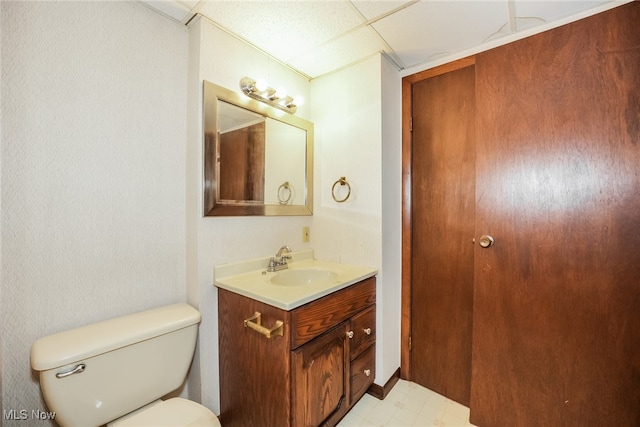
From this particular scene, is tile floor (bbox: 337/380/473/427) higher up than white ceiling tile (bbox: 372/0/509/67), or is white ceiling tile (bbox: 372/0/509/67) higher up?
white ceiling tile (bbox: 372/0/509/67)

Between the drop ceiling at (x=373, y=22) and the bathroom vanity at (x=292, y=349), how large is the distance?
129 centimetres

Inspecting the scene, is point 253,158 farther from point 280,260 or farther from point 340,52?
point 340,52

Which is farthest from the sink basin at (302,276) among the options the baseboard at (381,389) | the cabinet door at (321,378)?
the baseboard at (381,389)

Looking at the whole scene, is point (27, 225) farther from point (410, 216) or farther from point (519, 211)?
point (519, 211)

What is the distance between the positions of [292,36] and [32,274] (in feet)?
5.10

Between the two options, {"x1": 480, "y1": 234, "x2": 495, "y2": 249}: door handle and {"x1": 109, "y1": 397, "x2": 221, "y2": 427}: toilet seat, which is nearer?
{"x1": 109, "y1": 397, "x2": 221, "y2": 427}: toilet seat

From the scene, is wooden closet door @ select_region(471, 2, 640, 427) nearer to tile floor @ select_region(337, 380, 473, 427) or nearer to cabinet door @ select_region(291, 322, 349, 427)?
tile floor @ select_region(337, 380, 473, 427)

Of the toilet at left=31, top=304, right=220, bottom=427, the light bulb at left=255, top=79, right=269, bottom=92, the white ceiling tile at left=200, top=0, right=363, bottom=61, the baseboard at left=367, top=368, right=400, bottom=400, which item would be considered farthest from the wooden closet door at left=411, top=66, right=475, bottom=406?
the toilet at left=31, top=304, right=220, bottom=427

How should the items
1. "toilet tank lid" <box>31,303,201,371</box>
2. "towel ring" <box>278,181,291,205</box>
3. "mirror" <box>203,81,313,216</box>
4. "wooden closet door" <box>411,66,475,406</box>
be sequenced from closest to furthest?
"toilet tank lid" <box>31,303,201,371</box> → "mirror" <box>203,81,313,216</box> → "wooden closet door" <box>411,66,475,406</box> → "towel ring" <box>278,181,291,205</box>

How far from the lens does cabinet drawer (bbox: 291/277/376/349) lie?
1.09 meters

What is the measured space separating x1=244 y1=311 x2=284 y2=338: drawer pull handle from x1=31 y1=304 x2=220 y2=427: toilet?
0.25m

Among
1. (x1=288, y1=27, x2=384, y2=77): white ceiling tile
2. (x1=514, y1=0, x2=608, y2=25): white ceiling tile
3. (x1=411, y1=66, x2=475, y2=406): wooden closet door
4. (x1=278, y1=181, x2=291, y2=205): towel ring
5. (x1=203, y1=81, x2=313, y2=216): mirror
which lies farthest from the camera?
(x1=278, y1=181, x2=291, y2=205): towel ring

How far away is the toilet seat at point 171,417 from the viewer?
97cm

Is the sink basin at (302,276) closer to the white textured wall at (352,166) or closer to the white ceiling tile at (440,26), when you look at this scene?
the white textured wall at (352,166)
